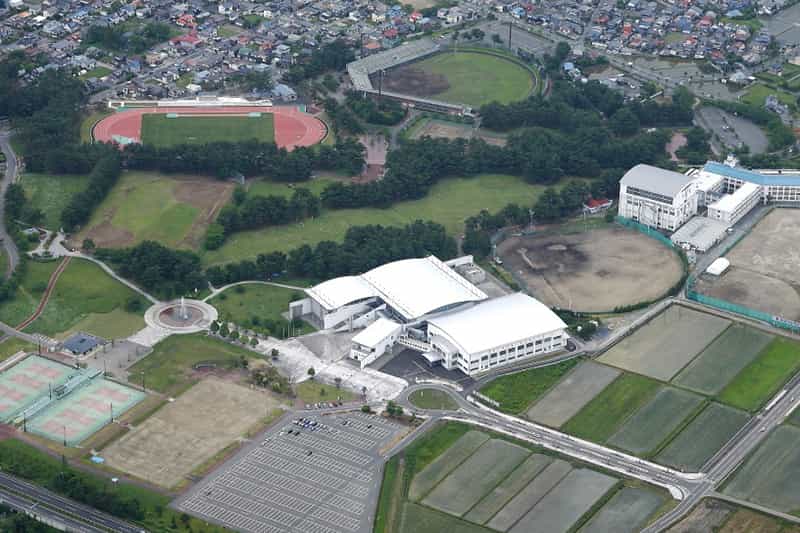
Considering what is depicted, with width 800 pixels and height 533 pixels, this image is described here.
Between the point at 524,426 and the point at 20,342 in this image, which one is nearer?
A: the point at 524,426

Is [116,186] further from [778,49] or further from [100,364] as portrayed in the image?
[778,49]

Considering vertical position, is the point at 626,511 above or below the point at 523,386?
above

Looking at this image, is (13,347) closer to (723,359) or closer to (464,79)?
(723,359)

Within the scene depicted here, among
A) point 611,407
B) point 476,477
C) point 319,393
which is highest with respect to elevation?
point 476,477

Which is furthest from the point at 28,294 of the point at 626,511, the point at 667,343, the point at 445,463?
the point at 626,511

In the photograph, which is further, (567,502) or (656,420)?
(656,420)

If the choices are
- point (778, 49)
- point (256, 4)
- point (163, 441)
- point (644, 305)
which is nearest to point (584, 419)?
point (644, 305)

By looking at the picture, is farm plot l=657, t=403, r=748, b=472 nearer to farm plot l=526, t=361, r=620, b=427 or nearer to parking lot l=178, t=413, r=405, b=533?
farm plot l=526, t=361, r=620, b=427
